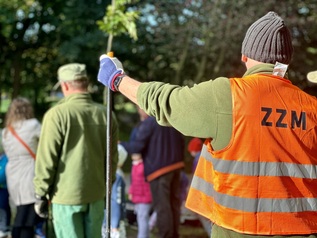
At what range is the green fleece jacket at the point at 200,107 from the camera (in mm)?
2656

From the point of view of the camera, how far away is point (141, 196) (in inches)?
281

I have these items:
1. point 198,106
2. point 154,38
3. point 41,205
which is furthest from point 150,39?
point 198,106

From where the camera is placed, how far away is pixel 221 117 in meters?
2.65

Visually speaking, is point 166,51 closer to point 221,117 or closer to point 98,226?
point 98,226

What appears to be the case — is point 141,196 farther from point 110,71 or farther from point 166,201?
point 110,71

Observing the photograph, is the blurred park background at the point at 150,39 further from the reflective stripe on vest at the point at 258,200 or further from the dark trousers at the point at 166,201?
the reflective stripe on vest at the point at 258,200

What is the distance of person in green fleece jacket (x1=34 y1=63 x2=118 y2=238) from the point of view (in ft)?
15.3

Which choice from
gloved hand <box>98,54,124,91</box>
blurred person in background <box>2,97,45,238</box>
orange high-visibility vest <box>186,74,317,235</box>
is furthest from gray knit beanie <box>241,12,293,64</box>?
blurred person in background <box>2,97,45,238</box>

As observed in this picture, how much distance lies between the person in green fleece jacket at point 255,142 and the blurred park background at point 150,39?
29.2 feet

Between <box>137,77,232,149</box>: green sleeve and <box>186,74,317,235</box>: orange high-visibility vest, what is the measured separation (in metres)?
0.04

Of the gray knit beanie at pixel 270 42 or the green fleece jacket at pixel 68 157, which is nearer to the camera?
the gray knit beanie at pixel 270 42

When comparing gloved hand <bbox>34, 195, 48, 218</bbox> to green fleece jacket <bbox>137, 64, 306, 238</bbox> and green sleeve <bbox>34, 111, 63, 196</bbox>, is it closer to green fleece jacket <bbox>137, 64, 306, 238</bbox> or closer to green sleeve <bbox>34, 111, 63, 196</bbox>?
green sleeve <bbox>34, 111, 63, 196</bbox>

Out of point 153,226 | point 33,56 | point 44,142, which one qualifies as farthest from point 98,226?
point 33,56

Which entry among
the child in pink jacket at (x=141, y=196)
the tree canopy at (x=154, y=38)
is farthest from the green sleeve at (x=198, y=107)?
the tree canopy at (x=154, y=38)
